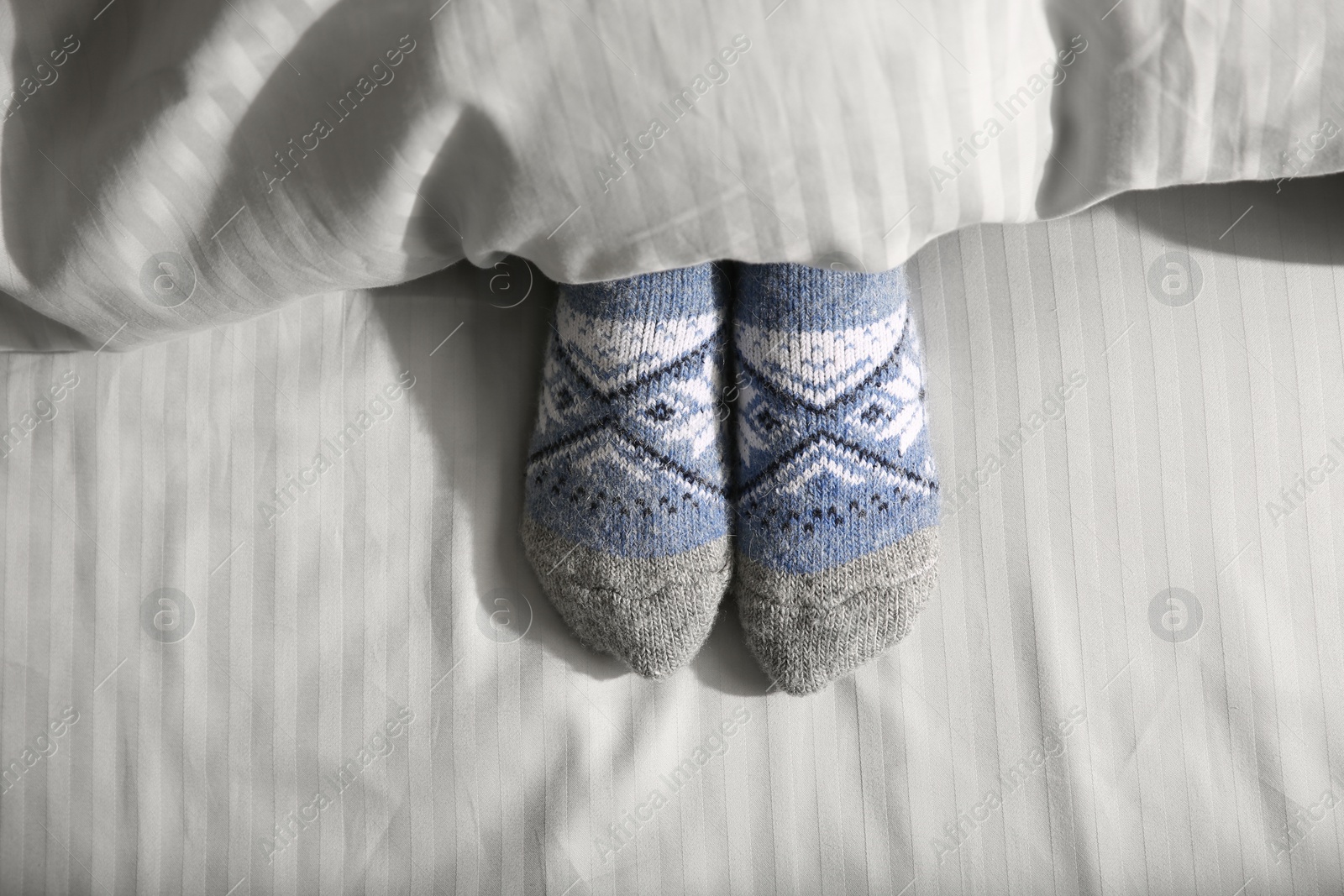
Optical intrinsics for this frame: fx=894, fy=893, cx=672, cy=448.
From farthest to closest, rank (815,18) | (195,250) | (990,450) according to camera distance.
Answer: (990,450) → (195,250) → (815,18)

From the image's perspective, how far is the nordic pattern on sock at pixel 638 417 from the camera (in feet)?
1.80

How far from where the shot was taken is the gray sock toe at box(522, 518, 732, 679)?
57 centimetres

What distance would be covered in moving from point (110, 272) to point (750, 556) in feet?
1.36

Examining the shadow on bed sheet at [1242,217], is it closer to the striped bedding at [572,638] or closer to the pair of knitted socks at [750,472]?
the striped bedding at [572,638]

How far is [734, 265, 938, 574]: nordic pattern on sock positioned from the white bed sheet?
0.06 metres

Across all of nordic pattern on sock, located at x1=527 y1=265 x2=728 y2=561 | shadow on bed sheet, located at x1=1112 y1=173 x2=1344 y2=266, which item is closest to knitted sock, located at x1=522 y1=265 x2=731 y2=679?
nordic pattern on sock, located at x1=527 y1=265 x2=728 y2=561

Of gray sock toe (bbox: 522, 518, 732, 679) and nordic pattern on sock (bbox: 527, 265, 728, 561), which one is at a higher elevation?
nordic pattern on sock (bbox: 527, 265, 728, 561)

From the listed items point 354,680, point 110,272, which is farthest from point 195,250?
point 354,680

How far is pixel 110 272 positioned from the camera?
0.51 m

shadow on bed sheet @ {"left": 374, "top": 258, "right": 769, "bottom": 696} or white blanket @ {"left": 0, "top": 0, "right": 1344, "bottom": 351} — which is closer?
white blanket @ {"left": 0, "top": 0, "right": 1344, "bottom": 351}

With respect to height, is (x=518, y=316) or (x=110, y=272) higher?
(x=110, y=272)

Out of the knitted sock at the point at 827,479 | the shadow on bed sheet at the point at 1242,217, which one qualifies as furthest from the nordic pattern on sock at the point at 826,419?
the shadow on bed sheet at the point at 1242,217

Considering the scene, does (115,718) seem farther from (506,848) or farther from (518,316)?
(518,316)

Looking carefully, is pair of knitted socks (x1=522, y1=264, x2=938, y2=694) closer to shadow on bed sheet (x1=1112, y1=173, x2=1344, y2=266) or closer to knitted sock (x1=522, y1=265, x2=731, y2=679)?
knitted sock (x1=522, y1=265, x2=731, y2=679)
